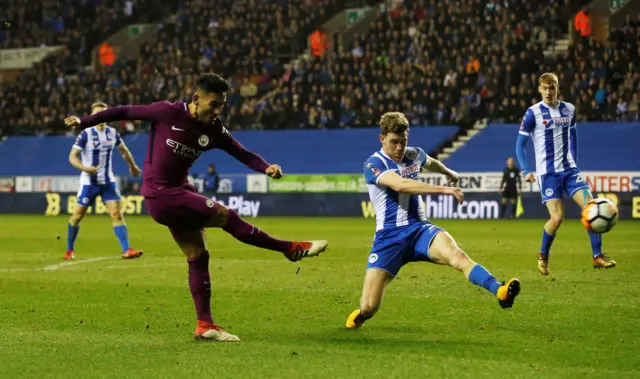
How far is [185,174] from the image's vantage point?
7883 millimetres

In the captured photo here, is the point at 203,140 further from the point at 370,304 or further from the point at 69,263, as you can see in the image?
the point at 69,263

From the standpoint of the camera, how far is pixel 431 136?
36.5 m

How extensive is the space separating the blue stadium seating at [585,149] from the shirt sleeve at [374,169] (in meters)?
26.8

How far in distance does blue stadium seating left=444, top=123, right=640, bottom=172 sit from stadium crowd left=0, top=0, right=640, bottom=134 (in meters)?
1.05

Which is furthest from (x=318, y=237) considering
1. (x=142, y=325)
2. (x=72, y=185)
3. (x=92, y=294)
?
(x=72, y=185)

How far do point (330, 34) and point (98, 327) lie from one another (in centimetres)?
3732

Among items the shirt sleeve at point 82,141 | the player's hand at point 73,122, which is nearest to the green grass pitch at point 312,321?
the player's hand at point 73,122

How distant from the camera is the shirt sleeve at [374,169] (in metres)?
7.91

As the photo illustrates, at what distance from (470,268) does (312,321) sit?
5.97 ft

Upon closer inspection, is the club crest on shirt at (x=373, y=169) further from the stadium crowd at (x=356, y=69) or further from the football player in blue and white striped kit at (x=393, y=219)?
the stadium crowd at (x=356, y=69)

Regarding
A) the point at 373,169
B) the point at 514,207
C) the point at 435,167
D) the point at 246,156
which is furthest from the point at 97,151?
the point at 514,207

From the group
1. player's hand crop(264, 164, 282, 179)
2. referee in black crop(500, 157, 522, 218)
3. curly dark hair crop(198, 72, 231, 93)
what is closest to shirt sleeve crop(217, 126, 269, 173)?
player's hand crop(264, 164, 282, 179)

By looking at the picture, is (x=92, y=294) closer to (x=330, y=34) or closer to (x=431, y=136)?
(x=431, y=136)

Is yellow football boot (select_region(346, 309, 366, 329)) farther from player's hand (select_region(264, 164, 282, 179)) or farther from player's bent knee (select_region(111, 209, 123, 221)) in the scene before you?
player's bent knee (select_region(111, 209, 123, 221))
